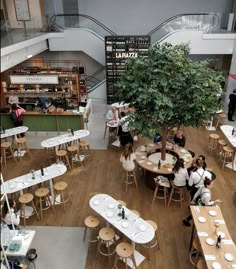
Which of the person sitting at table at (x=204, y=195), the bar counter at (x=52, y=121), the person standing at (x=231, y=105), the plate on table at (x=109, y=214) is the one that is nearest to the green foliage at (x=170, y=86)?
the person sitting at table at (x=204, y=195)

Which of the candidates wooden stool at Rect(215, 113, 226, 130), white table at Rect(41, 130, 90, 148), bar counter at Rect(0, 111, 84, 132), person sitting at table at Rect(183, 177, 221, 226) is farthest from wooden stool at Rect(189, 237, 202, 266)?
wooden stool at Rect(215, 113, 226, 130)

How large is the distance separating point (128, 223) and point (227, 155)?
509 centimetres

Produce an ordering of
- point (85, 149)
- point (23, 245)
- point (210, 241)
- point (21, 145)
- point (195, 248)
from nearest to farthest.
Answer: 1. point (23, 245)
2. point (210, 241)
3. point (195, 248)
4. point (21, 145)
5. point (85, 149)

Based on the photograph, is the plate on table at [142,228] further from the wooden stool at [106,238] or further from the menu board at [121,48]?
the menu board at [121,48]

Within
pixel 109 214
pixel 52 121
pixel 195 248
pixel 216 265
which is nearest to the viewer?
pixel 216 265

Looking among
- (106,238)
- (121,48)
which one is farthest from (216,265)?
(121,48)

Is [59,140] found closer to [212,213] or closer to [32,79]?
[32,79]

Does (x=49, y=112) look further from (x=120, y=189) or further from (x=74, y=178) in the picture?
(x=120, y=189)

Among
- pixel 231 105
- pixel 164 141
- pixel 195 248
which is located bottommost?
pixel 195 248

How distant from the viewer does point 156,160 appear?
23.8 feet

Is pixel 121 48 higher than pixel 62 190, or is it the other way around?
pixel 121 48

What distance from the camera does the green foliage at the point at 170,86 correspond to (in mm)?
5652

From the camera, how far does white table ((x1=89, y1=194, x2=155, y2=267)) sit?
4.76 metres

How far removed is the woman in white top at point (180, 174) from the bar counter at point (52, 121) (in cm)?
478
